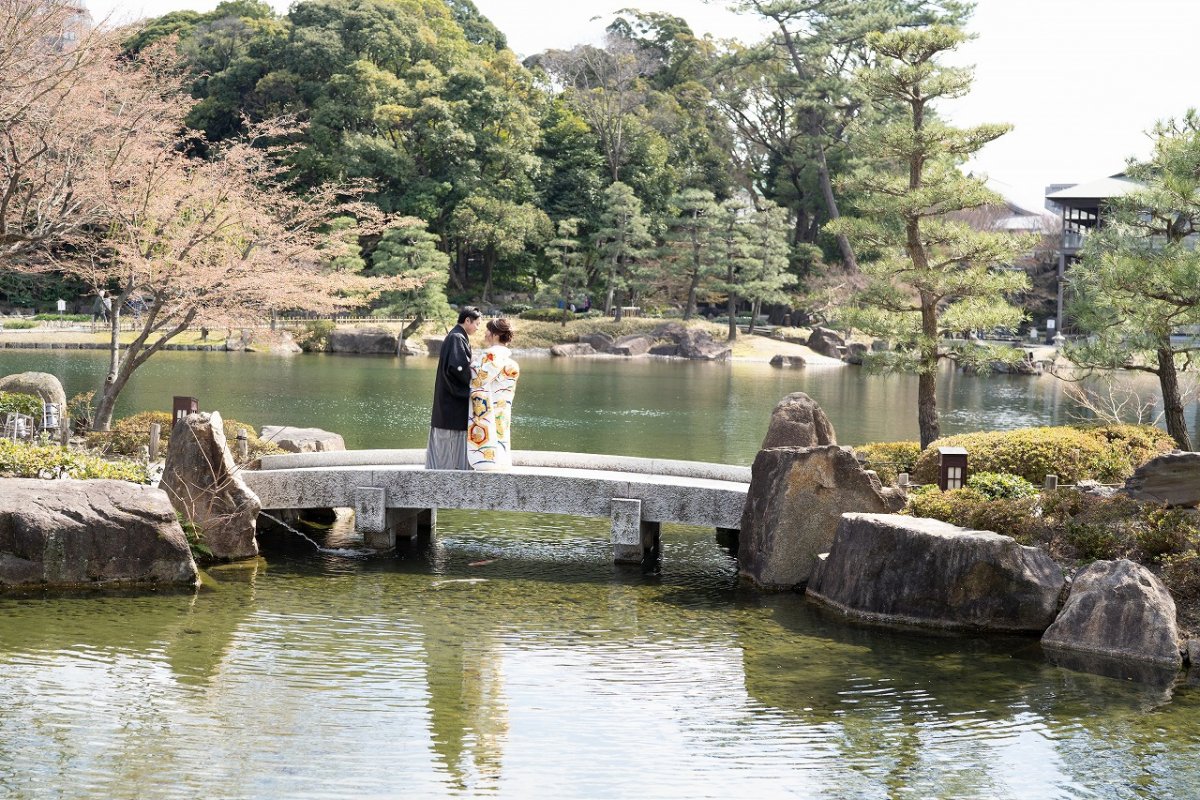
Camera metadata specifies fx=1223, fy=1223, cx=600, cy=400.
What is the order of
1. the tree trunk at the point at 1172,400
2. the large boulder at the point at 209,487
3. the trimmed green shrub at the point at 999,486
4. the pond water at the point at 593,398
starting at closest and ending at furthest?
1. the large boulder at the point at 209,487
2. the trimmed green shrub at the point at 999,486
3. the tree trunk at the point at 1172,400
4. the pond water at the point at 593,398

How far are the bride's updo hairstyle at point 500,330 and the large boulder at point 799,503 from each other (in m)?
2.70

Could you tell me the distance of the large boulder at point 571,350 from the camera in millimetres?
46906

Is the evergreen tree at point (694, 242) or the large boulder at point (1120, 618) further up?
the evergreen tree at point (694, 242)

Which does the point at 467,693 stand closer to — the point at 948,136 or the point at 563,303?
the point at 948,136

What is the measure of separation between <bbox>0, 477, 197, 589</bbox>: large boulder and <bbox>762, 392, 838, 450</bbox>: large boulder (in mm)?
6091

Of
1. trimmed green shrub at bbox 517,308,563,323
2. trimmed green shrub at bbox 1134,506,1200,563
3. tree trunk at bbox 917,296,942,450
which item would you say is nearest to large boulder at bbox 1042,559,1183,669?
trimmed green shrub at bbox 1134,506,1200,563

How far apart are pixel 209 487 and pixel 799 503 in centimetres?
540

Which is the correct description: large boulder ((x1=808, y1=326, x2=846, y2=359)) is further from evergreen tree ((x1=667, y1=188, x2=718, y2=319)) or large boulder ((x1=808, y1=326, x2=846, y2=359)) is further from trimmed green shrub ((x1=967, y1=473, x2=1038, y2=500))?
trimmed green shrub ((x1=967, y1=473, x2=1038, y2=500))

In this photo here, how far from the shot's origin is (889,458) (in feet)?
47.6

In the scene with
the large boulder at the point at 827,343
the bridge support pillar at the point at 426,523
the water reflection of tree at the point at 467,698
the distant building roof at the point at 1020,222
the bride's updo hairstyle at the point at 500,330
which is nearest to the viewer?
the water reflection of tree at the point at 467,698

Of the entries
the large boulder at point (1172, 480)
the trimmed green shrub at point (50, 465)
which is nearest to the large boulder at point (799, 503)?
the large boulder at point (1172, 480)

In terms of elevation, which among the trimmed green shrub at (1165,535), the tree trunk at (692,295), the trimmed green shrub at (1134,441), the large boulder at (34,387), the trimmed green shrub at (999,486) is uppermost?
the tree trunk at (692,295)

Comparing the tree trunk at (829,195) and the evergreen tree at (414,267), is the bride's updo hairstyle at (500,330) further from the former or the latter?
the tree trunk at (829,195)

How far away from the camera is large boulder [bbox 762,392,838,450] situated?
13.0 m
